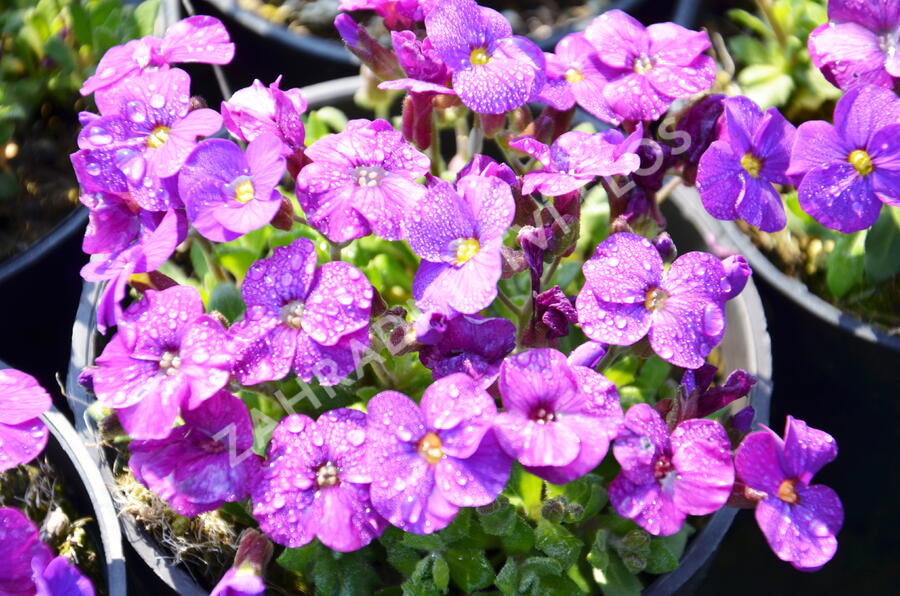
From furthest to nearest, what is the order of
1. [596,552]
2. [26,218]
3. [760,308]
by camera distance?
[26,218] < [760,308] < [596,552]

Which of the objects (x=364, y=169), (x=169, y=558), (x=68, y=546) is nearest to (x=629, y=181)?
(x=364, y=169)

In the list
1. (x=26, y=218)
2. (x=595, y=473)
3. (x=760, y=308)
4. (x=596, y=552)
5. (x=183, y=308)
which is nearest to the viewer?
(x=183, y=308)

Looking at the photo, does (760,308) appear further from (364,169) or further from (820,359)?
(364,169)

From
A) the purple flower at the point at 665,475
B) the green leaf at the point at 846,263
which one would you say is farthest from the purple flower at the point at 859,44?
the purple flower at the point at 665,475

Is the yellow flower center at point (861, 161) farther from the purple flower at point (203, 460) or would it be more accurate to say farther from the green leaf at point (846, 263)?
the purple flower at point (203, 460)

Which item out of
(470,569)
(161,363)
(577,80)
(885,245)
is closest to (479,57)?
(577,80)

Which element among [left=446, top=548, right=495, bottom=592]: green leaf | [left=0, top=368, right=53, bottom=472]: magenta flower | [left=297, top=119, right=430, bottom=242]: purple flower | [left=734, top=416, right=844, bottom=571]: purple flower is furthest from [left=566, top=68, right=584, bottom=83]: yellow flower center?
[left=0, top=368, right=53, bottom=472]: magenta flower
